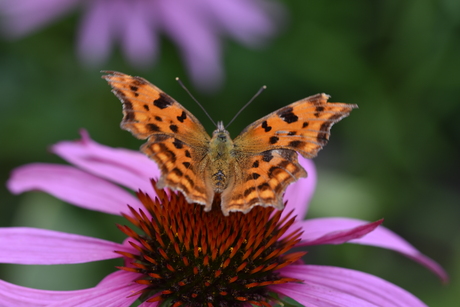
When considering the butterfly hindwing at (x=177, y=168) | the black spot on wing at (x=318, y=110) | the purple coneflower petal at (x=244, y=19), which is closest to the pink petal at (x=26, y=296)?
the butterfly hindwing at (x=177, y=168)

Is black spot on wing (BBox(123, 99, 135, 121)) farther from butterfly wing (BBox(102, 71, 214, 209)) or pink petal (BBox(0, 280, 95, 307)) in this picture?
pink petal (BBox(0, 280, 95, 307))

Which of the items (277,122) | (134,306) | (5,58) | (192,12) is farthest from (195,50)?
(134,306)

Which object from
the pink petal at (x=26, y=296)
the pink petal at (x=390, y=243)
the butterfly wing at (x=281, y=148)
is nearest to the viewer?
the pink petal at (x=26, y=296)

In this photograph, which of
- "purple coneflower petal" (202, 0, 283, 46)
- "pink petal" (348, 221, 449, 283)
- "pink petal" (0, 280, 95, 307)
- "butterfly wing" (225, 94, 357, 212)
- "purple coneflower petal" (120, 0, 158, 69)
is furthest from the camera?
"purple coneflower petal" (202, 0, 283, 46)

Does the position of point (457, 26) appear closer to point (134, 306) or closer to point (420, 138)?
point (420, 138)

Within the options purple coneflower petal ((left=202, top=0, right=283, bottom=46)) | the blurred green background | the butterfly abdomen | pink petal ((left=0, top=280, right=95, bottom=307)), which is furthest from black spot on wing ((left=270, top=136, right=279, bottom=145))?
purple coneflower petal ((left=202, top=0, right=283, bottom=46))

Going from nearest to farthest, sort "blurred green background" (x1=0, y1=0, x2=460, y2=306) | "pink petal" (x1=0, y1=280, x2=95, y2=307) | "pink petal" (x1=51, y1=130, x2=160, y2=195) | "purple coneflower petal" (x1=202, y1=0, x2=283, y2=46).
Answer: "pink petal" (x1=0, y1=280, x2=95, y2=307) → "pink petal" (x1=51, y1=130, x2=160, y2=195) → "blurred green background" (x1=0, y1=0, x2=460, y2=306) → "purple coneflower petal" (x1=202, y1=0, x2=283, y2=46)

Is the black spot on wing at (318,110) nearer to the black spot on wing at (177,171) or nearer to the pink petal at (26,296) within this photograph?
the black spot on wing at (177,171)
